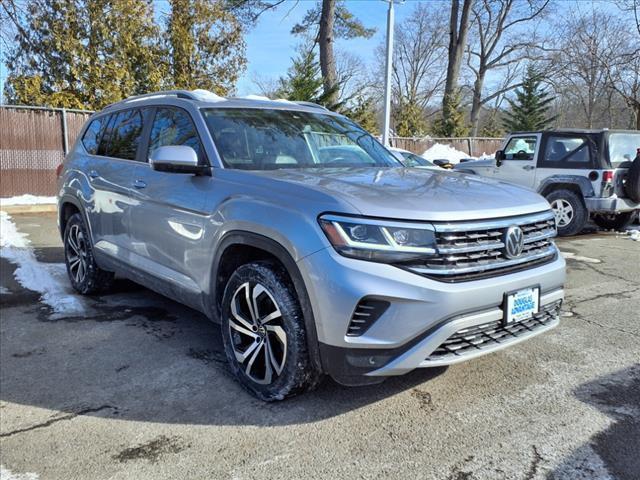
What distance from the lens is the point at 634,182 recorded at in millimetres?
8633

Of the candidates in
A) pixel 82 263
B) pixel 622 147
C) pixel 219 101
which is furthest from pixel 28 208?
pixel 622 147

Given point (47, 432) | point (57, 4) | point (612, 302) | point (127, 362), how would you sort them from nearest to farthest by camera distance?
point (47, 432) → point (127, 362) → point (612, 302) → point (57, 4)

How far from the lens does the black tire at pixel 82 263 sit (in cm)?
514

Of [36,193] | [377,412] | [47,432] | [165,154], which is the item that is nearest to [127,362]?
[47,432]

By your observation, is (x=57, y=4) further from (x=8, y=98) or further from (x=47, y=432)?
(x=47, y=432)

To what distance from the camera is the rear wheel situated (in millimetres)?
9766

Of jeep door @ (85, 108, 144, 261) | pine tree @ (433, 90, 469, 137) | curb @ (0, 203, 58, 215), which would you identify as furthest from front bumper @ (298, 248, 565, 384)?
pine tree @ (433, 90, 469, 137)

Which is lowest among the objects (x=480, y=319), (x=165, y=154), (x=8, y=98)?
(x=480, y=319)

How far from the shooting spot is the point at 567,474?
240cm

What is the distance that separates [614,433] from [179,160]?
2883mm

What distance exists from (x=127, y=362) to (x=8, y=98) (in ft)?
48.0

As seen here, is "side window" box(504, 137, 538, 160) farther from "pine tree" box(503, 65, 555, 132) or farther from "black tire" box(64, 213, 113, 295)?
"pine tree" box(503, 65, 555, 132)

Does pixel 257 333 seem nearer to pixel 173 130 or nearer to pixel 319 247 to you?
pixel 319 247

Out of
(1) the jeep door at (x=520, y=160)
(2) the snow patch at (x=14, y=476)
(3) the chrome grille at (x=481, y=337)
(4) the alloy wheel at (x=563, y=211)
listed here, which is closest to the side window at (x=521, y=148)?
(1) the jeep door at (x=520, y=160)
